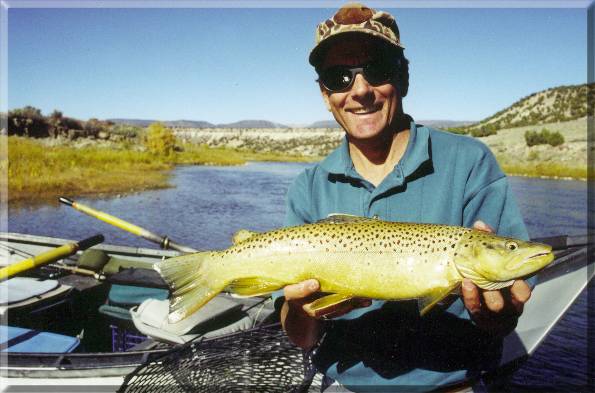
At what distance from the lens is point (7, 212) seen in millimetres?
21234

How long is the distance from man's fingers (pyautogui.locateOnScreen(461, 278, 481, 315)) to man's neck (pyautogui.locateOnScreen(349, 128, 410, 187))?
2.51 feet

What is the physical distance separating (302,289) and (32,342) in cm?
337

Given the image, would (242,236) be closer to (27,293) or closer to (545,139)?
(27,293)

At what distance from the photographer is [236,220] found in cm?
2125

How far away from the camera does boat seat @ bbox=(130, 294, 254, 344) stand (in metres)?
3.99

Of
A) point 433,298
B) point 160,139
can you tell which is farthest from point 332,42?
point 160,139

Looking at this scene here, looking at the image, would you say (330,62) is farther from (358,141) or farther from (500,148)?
(500,148)

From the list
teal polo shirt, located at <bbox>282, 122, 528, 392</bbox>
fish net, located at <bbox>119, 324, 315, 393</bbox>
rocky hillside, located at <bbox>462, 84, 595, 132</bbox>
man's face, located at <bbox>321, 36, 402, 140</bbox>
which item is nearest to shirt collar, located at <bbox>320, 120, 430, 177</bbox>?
teal polo shirt, located at <bbox>282, 122, 528, 392</bbox>

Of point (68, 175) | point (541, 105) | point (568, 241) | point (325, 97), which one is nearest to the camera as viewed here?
point (325, 97)

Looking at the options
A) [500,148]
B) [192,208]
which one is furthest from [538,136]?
[192,208]

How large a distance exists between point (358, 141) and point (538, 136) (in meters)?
50.5

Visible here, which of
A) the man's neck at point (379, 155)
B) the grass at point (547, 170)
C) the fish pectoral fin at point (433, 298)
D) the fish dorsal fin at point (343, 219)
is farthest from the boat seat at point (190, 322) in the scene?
→ the grass at point (547, 170)

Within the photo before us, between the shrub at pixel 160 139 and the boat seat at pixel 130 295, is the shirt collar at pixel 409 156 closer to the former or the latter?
→ the boat seat at pixel 130 295

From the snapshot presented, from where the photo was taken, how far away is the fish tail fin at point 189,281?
2250 mm
